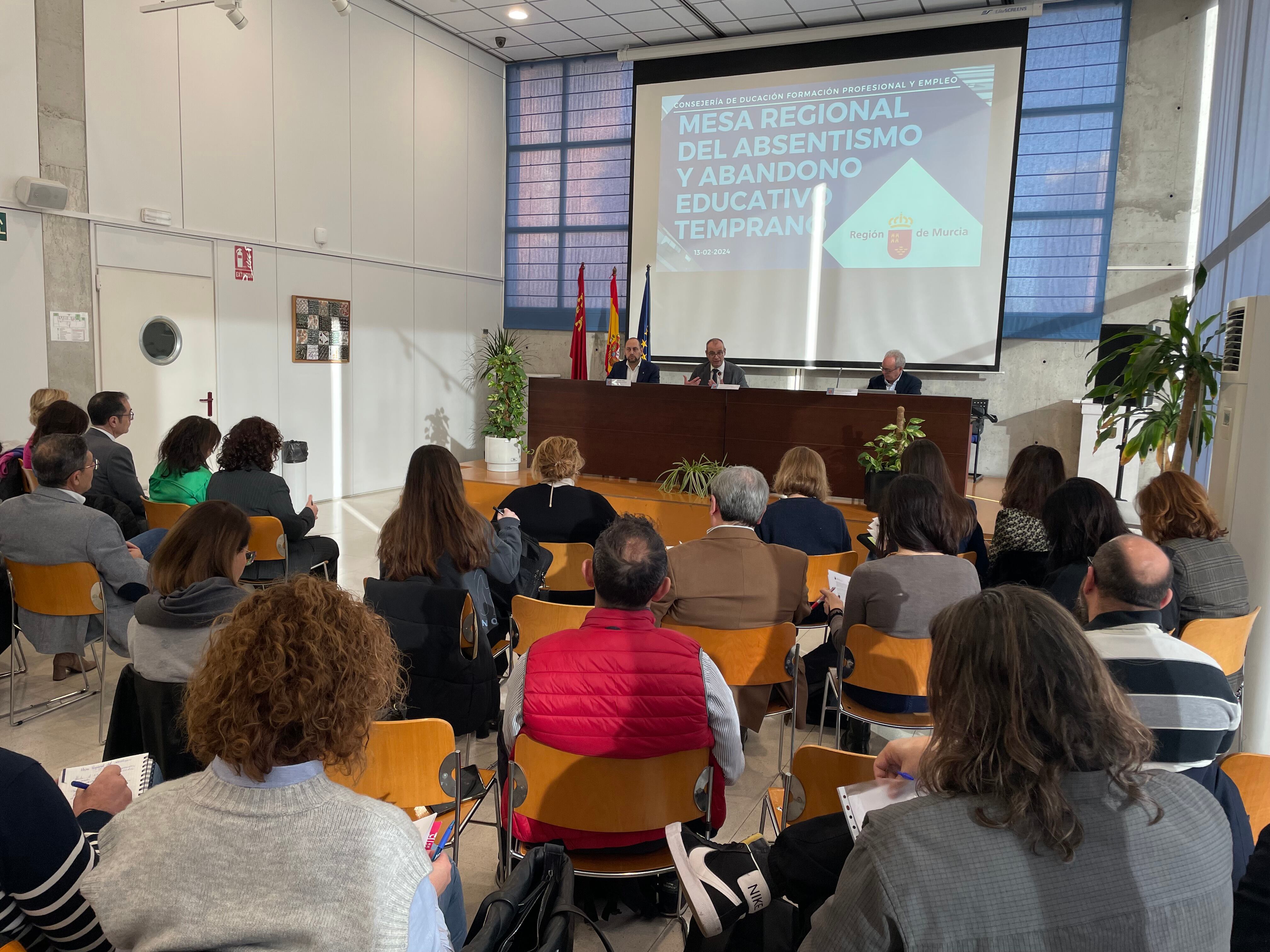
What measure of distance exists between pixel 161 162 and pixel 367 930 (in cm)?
747

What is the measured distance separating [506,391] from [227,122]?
3738 millimetres

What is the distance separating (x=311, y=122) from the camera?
8.14m

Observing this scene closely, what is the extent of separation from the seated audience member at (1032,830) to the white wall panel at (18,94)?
7057 mm

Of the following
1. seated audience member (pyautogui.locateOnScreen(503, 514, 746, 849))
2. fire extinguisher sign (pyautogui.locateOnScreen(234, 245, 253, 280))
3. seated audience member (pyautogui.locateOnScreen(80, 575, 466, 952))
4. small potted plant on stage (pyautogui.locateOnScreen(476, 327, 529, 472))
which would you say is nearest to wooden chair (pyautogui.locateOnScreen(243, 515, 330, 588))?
seated audience member (pyautogui.locateOnScreen(503, 514, 746, 849))

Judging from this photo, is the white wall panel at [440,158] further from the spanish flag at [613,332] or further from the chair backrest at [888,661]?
the chair backrest at [888,661]

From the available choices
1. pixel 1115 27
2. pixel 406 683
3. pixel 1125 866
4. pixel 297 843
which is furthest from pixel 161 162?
pixel 1115 27

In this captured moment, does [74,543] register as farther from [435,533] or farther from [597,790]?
[597,790]

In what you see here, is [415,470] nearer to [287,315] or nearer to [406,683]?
[406,683]

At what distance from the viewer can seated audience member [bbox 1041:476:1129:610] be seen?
2893mm

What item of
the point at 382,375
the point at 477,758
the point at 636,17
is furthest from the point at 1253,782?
the point at 636,17

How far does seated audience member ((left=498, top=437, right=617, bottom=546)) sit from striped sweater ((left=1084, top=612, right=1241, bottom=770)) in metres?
2.38

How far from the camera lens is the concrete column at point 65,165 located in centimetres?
599

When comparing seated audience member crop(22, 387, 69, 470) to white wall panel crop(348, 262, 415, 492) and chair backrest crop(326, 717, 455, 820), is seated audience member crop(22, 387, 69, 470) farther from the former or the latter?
white wall panel crop(348, 262, 415, 492)

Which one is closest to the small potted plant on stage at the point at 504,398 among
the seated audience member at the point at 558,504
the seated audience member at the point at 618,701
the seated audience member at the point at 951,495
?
the seated audience member at the point at 558,504
